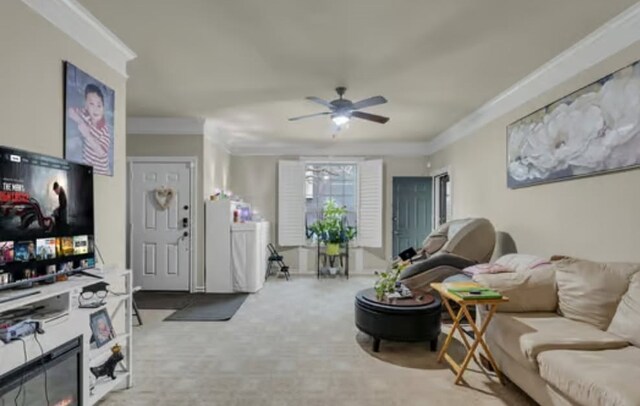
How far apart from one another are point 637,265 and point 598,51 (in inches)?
64.4

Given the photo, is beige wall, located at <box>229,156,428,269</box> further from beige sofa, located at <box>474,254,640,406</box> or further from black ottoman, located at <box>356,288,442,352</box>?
beige sofa, located at <box>474,254,640,406</box>

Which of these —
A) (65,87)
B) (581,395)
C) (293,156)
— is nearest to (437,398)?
(581,395)

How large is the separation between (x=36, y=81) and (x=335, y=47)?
205cm

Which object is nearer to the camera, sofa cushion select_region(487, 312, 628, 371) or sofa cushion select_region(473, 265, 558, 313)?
sofa cushion select_region(487, 312, 628, 371)

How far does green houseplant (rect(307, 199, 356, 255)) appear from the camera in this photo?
678 centimetres

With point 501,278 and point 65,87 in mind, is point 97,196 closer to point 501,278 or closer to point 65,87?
point 65,87

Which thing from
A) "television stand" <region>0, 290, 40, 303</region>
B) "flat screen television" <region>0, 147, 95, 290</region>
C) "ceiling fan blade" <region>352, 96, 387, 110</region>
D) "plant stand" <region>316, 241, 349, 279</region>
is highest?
"ceiling fan blade" <region>352, 96, 387, 110</region>

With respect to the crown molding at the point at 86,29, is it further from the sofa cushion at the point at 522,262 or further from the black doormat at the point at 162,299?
the sofa cushion at the point at 522,262

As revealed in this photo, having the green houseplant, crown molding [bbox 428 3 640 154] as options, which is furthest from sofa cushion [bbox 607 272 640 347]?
the green houseplant

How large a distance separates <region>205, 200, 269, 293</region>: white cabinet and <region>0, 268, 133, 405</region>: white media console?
9.15 ft

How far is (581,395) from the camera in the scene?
1740 mm

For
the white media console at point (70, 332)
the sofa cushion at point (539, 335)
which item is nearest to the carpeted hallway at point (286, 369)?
the white media console at point (70, 332)

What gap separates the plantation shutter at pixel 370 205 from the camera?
278 inches

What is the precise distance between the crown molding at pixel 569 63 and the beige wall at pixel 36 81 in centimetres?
372
